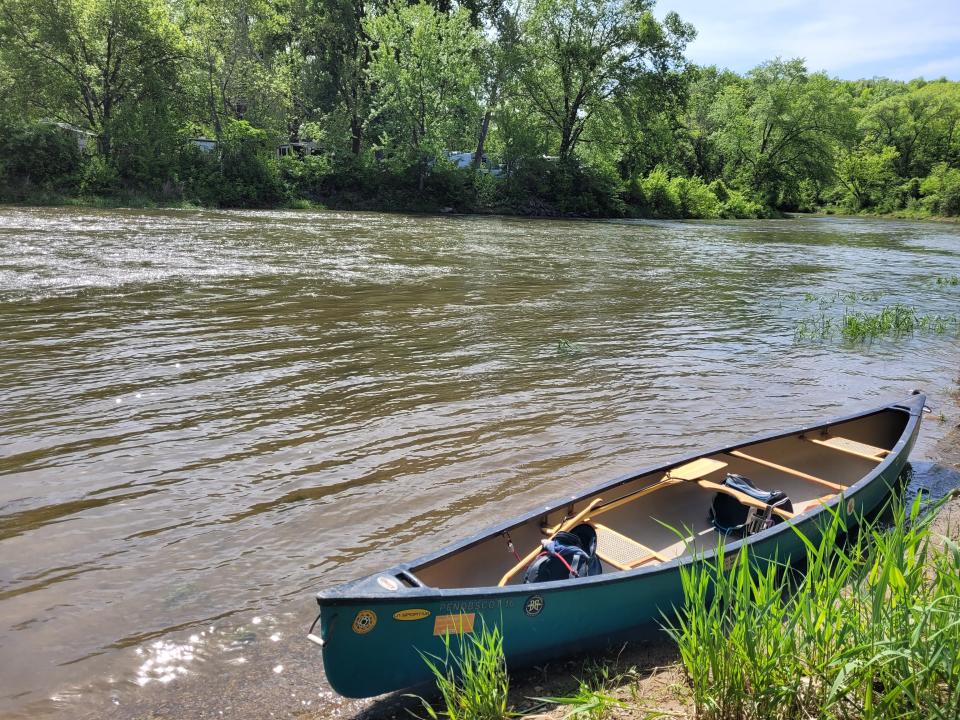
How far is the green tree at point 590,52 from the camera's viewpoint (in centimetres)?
4175

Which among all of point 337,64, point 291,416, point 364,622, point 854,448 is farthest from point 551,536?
point 337,64

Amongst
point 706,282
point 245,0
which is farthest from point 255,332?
point 245,0

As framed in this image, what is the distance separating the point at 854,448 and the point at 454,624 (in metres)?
4.67

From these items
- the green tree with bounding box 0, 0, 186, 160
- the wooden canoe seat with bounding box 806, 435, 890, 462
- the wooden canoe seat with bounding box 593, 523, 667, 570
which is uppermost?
the green tree with bounding box 0, 0, 186, 160

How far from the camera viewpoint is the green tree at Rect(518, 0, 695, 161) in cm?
4175

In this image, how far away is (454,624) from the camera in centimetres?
336

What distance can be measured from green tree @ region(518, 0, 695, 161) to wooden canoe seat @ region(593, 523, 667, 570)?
41737 millimetres

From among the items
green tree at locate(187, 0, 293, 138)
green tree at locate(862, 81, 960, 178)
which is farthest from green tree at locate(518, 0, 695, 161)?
green tree at locate(862, 81, 960, 178)

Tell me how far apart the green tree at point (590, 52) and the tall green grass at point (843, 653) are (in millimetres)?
43273

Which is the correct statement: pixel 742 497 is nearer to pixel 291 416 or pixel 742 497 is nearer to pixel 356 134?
pixel 291 416

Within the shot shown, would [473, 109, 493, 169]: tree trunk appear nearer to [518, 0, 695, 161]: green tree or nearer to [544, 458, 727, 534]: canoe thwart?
[518, 0, 695, 161]: green tree

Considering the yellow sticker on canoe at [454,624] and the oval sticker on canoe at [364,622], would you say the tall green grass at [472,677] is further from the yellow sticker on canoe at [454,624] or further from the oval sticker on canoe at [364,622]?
the oval sticker on canoe at [364,622]

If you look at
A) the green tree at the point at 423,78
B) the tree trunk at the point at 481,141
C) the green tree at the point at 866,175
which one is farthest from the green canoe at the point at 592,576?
the green tree at the point at 866,175

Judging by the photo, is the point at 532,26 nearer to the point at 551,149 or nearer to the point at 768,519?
the point at 551,149
